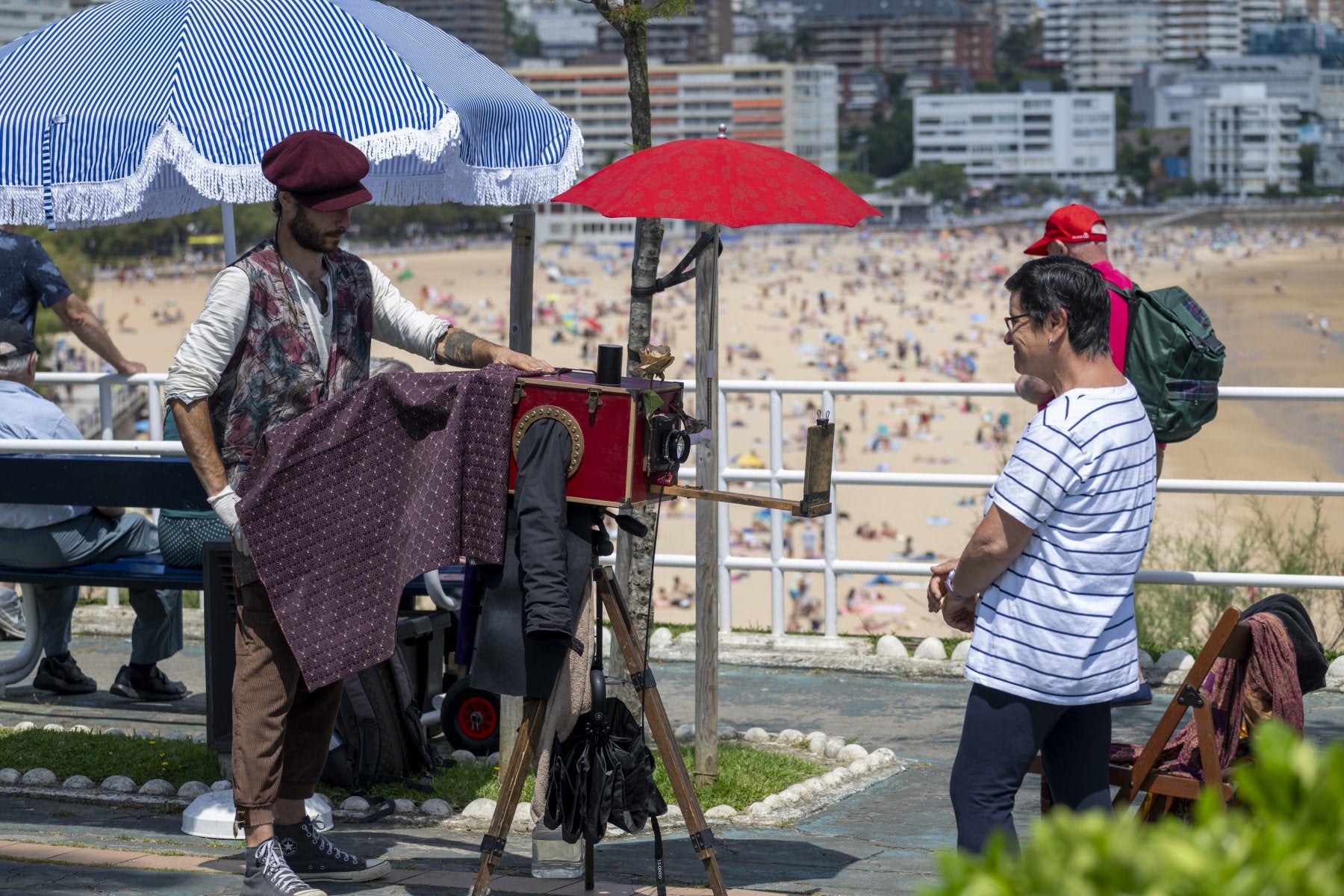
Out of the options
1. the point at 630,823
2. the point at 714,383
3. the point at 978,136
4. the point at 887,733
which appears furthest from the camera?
the point at 978,136

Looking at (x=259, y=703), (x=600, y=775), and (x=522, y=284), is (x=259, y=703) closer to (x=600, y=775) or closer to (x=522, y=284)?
(x=600, y=775)

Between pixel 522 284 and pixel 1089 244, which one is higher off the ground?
pixel 1089 244

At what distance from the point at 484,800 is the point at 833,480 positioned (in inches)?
73.2

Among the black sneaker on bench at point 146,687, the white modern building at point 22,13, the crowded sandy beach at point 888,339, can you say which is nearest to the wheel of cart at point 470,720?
A: the black sneaker on bench at point 146,687

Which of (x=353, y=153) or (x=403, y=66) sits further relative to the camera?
(x=403, y=66)

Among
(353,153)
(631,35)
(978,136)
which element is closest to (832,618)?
(631,35)

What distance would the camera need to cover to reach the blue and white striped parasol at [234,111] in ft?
17.2

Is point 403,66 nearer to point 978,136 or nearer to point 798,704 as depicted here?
point 798,704

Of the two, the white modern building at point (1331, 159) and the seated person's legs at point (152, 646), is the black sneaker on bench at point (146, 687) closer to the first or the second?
the seated person's legs at point (152, 646)

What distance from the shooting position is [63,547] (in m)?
5.91

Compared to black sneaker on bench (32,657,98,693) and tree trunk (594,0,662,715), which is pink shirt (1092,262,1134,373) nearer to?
tree trunk (594,0,662,715)

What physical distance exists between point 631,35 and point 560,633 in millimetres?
2524

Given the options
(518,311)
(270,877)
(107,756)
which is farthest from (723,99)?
(270,877)

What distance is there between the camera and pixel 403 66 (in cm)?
554
